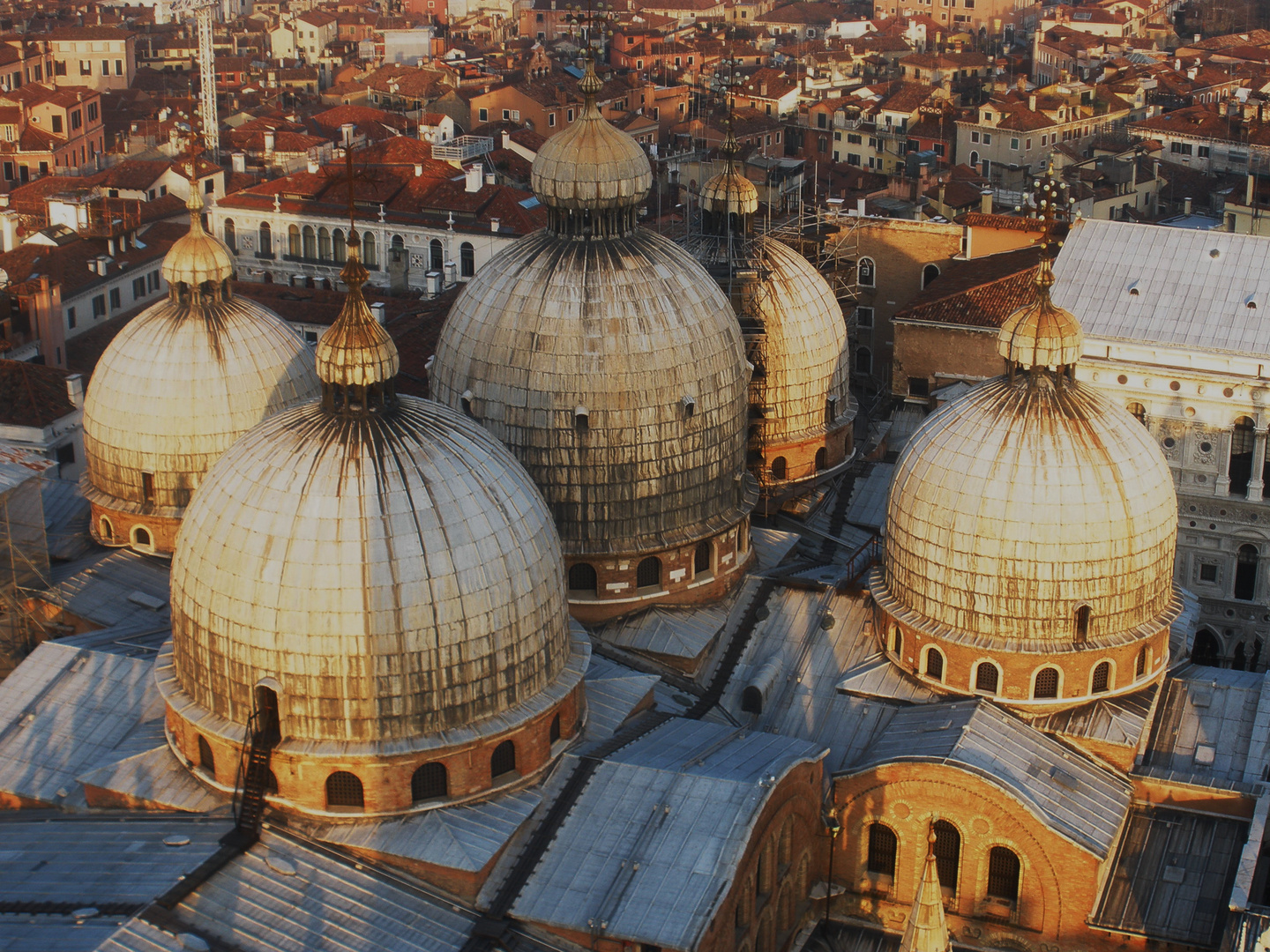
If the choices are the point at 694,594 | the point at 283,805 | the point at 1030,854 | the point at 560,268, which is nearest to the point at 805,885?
the point at 1030,854

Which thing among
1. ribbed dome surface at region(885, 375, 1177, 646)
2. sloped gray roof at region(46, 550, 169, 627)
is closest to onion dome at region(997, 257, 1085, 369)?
ribbed dome surface at region(885, 375, 1177, 646)

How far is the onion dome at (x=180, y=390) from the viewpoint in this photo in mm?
48219

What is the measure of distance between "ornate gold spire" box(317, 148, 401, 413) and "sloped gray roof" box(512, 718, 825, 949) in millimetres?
8665

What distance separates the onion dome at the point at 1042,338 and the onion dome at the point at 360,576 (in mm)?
12041

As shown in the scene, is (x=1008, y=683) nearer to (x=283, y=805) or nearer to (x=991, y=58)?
(x=283, y=805)

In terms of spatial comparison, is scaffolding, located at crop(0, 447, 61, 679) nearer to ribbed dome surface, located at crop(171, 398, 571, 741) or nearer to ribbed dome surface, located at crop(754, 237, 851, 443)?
ribbed dome surface, located at crop(171, 398, 571, 741)

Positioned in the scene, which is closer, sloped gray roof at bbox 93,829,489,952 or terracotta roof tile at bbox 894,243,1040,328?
sloped gray roof at bbox 93,829,489,952

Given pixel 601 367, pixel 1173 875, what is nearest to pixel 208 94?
pixel 601 367

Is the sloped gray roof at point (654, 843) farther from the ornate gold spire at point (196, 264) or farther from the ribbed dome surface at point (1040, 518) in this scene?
the ornate gold spire at point (196, 264)

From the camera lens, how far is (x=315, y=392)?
50250 millimetres

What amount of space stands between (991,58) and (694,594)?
126 metres

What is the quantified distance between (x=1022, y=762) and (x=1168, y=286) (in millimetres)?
19359

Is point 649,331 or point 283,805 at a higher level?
point 649,331

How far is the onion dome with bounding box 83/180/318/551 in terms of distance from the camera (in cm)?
4822
